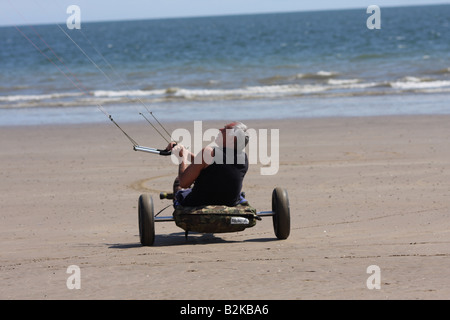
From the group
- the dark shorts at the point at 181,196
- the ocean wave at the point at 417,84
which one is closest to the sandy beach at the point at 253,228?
the dark shorts at the point at 181,196

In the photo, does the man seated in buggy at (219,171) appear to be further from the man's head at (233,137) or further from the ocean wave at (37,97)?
the ocean wave at (37,97)

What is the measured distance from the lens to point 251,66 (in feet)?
123

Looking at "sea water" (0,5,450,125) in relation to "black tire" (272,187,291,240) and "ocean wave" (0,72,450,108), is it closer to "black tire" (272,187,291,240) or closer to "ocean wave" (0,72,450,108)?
"ocean wave" (0,72,450,108)

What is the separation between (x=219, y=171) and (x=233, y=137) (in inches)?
13.9

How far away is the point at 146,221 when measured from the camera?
6945mm

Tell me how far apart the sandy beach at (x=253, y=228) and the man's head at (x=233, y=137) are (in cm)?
91

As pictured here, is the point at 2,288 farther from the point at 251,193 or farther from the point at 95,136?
the point at 95,136

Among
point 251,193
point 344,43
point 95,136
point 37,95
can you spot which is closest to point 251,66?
point 37,95

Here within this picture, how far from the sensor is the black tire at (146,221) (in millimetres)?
6949

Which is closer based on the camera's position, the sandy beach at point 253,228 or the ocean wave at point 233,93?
the sandy beach at point 253,228

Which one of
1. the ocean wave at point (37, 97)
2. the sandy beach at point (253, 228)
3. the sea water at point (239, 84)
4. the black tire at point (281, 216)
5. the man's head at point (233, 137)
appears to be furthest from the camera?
the ocean wave at point (37, 97)

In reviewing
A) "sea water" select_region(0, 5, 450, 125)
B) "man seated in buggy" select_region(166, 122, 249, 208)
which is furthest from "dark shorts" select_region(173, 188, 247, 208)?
"sea water" select_region(0, 5, 450, 125)

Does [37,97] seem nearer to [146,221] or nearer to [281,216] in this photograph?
[146,221]

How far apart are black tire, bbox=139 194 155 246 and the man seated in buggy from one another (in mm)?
338
